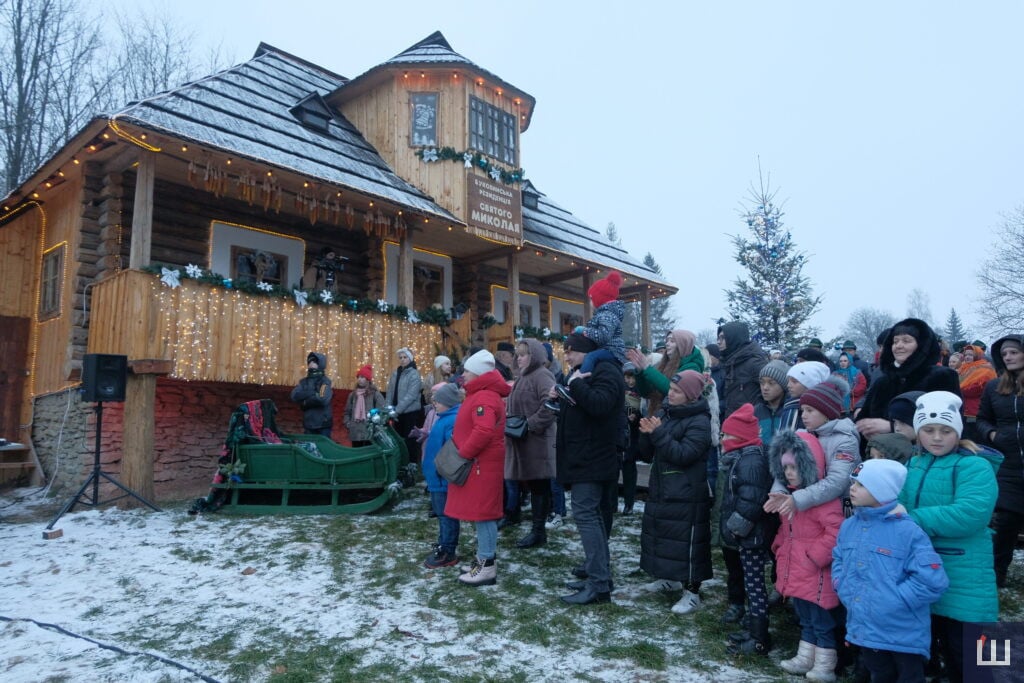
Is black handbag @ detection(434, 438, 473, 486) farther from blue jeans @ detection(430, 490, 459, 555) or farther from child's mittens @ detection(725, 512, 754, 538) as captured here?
child's mittens @ detection(725, 512, 754, 538)

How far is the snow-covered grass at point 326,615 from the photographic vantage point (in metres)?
4.16

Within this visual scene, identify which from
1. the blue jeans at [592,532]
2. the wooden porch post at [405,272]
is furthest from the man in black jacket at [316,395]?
the blue jeans at [592,532]

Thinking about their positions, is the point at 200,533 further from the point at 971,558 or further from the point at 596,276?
the point at 596,276

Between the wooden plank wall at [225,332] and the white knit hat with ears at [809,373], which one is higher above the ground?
the wooden plank wall at [225,332]

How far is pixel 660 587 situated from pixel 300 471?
4.93 m

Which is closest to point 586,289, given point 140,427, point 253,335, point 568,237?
point 568,237

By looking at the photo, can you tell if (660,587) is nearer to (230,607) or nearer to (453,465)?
(453,465)

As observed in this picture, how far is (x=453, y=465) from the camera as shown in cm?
547

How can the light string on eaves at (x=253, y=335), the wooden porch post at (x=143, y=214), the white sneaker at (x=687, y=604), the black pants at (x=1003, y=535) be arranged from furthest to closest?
the light string on eaves at (x=253, y=335) → the wooden porch post at (x=143, y=214) → the black pants at (x=1003, y=535) → the white sneaker at (x=687, y=604)

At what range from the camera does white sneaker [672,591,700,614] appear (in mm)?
4879

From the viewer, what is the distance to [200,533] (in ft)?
24.2

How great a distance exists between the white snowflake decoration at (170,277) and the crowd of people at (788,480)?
513cm

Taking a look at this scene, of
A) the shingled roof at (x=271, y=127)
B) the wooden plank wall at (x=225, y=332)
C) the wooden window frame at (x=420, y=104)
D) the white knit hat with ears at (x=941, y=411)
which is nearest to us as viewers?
the white knit hat with ears at (x=941, y=411)

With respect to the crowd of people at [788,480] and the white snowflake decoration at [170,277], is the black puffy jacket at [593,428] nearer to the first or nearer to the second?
the crowd of people at [788,480]
